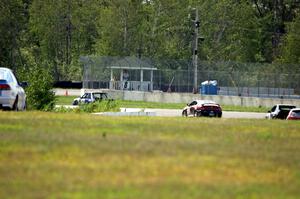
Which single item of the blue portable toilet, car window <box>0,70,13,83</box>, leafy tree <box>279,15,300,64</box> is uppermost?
leafy tree <box>279,15,300,64</box>

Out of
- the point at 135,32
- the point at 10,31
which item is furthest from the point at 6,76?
the point at 135,32

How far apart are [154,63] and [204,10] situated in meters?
16.6

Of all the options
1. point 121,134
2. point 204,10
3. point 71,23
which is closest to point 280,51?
point 204,10

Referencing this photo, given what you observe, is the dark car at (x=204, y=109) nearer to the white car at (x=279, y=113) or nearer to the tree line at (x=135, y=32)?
the white car at (x=279, y=113)

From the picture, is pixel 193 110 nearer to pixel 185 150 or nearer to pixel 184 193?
pixel 185 150

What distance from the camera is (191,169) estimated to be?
13359mm

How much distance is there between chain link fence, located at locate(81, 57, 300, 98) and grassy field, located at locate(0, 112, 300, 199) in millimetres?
53506

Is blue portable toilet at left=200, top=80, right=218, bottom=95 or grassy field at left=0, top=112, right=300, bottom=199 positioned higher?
blue portable toilet at left=200, top=80, right=218, bottom=95

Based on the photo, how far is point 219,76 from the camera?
76.5m

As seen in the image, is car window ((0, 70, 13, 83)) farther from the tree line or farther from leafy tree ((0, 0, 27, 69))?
the tree line

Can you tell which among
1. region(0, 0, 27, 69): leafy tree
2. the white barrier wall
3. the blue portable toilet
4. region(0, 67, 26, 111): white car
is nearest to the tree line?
region(0, 0, 27, 69): leafy tree

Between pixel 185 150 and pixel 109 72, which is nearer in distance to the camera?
pixel 185 150

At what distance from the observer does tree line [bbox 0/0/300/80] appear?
305 ft

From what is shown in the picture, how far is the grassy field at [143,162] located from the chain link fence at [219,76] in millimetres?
53506
